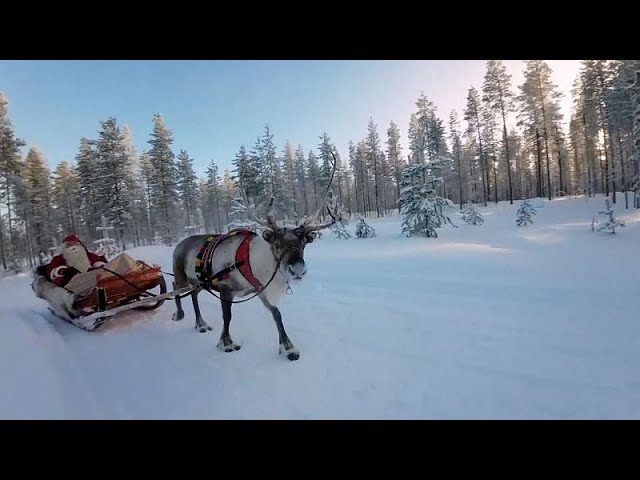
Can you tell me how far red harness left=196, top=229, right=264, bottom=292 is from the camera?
477 cm

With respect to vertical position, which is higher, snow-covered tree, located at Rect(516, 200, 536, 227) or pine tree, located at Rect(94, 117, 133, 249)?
pine tree, located at Rect(94, 117, 133, 249)

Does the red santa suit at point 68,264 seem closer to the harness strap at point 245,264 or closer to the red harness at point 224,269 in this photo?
the red harness at point 224,269

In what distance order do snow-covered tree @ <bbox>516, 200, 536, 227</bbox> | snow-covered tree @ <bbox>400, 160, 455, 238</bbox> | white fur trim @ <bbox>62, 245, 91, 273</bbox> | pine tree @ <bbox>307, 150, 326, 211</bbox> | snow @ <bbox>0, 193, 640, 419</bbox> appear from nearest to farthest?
snow @ <bbox>0, 193, 640, 419</bbox>
white fur trim @ <bbox>62, 245, 91, 273</bbox>
snow-covered tree @ <bbox>400, 160, 455, 238</bbox>
snow-covered tree @ <bbox>516, 200, 536, 227</bbox>
pine tree @ <bbox>307, 150, 326, 211</bbox>

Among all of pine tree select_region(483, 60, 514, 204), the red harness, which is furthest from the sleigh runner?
pine tree select_region(483, 60, 514, 204)

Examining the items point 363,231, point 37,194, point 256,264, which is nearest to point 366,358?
point 256,264

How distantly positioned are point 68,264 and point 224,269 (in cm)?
415

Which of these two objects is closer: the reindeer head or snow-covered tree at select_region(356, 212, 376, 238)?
the reindeer head

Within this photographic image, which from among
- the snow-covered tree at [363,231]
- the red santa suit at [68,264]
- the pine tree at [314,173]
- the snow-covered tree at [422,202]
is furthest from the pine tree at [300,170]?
the red santa suit at [68,264]

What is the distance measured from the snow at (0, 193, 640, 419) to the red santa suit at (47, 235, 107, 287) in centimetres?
98

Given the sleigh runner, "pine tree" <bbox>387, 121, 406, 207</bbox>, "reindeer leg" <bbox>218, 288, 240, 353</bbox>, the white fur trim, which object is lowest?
"reindeer leg" <bbox>218, 288, 240, 353</bbox>

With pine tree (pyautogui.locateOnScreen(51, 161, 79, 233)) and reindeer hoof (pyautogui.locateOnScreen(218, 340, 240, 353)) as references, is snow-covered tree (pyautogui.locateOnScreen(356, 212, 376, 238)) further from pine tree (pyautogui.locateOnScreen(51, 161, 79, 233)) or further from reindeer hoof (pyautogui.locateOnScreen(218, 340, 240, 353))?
pine tree (pyautogui.locateOnScreen(51, 161, 79, 233))

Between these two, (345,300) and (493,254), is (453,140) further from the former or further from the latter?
(345,300)

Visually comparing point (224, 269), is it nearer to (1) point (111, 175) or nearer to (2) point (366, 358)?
(2) point (366, 358)
